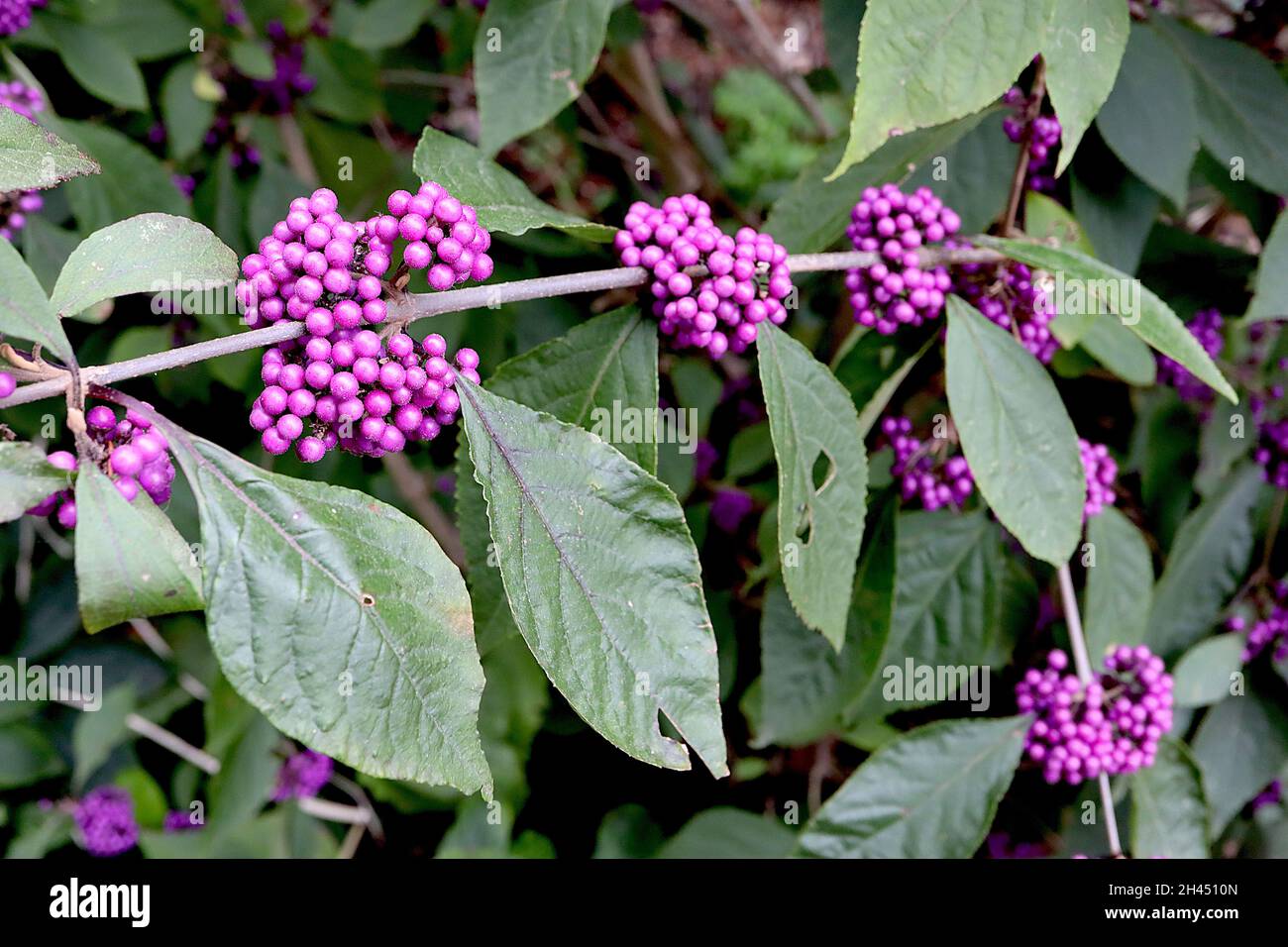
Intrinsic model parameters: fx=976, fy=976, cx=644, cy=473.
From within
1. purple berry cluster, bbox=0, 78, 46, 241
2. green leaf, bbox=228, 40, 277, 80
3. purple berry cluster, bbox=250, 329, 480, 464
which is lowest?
purple berry cluster, bbox=250, 329, 480, 464

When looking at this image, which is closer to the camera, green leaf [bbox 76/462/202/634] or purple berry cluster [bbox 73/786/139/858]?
green leaf [bbox 76/462/202/634]

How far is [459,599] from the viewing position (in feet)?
3.50

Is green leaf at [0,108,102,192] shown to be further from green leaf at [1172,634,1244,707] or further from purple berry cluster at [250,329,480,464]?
green leaf at [1172,634,1244,707]

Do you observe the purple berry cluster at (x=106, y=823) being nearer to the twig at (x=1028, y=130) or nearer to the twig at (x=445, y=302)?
the twig at (x=445, y=302)

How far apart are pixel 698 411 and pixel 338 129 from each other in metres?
1.55

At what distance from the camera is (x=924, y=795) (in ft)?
6.47

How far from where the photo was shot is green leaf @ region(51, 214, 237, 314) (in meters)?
1.10

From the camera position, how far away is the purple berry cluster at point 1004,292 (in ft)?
5.65

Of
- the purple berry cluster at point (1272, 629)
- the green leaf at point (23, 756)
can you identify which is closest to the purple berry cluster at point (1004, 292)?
the purple berry cluster at point (1272, 629)

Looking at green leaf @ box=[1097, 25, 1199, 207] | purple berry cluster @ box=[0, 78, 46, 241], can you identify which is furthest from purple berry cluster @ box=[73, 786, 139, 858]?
green leaf @ box=[1097, 25, 1199, 207]

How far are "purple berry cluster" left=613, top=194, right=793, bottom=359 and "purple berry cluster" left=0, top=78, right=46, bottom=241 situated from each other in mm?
1454

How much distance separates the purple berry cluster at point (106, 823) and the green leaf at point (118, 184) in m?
2.03

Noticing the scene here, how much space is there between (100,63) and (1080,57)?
7.29 ft

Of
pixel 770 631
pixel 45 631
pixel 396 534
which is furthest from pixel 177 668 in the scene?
pixel 396 534
